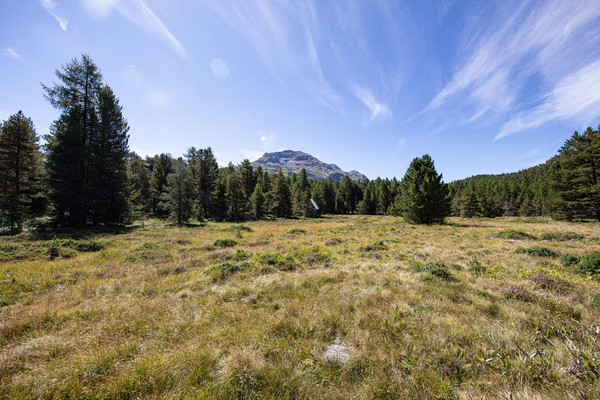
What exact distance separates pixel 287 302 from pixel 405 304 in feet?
10.9

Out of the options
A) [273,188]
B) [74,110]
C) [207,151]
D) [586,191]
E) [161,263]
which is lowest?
[161,263]

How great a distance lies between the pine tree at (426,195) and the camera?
27312mm

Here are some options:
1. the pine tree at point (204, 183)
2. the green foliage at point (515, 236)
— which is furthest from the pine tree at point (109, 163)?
the green foliage at point (515, 236)

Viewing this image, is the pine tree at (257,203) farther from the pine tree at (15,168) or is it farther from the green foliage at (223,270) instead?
the green foliage at (223,270)

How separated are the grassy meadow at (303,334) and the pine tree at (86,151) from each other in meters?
18.8

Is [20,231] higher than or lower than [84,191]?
lower

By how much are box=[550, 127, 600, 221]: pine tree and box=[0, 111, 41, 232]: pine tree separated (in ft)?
226

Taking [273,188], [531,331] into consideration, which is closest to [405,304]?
[531,331]

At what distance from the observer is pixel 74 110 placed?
22.5 meters

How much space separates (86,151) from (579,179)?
67.1m

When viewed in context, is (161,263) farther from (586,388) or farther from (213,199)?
(213,199)

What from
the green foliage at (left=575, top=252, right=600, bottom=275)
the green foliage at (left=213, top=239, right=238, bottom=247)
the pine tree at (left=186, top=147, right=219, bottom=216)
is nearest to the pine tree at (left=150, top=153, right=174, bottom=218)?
the pine tree at (left=186, top=147, right=219, bottom=216)

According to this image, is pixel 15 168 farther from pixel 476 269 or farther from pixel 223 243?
pixel 476 269

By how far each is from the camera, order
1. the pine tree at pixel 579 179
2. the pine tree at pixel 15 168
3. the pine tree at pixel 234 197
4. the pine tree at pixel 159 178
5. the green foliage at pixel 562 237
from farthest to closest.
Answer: the pine tree at pixel 234 197 < the pine tree at pixel 159 178 < the pine tree at pixel 579 179 < the pine tree at pixel 15 168 < the green foliage at pixel 562 237
